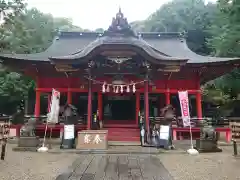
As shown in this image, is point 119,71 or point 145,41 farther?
point 145,41

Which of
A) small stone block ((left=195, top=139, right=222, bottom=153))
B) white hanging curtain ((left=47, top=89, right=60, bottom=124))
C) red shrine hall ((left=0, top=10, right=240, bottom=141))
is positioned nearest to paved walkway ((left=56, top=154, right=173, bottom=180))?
small stone block ((left=195, top=139, right=222, bottom=153))

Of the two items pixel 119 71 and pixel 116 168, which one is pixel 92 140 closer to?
pixel 116 168

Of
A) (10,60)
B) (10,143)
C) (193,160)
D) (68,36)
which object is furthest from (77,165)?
(68,36)

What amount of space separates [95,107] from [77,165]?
30.9ft

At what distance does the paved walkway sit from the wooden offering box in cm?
130

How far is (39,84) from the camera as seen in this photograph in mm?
16172

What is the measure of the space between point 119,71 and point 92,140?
422 centimetres

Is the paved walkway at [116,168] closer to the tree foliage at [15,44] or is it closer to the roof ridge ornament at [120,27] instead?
the roof ridge ornament at [120,27]

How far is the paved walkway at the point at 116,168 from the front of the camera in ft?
21.4

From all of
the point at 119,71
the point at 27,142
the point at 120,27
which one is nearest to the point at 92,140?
the point at 27,142

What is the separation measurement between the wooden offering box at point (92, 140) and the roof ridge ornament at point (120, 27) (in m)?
5.00

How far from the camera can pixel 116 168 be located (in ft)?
24.9

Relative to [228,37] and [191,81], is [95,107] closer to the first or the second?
[191,81]

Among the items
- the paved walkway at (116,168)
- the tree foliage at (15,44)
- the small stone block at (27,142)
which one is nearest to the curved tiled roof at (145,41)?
the tree foliage at (15,44)
